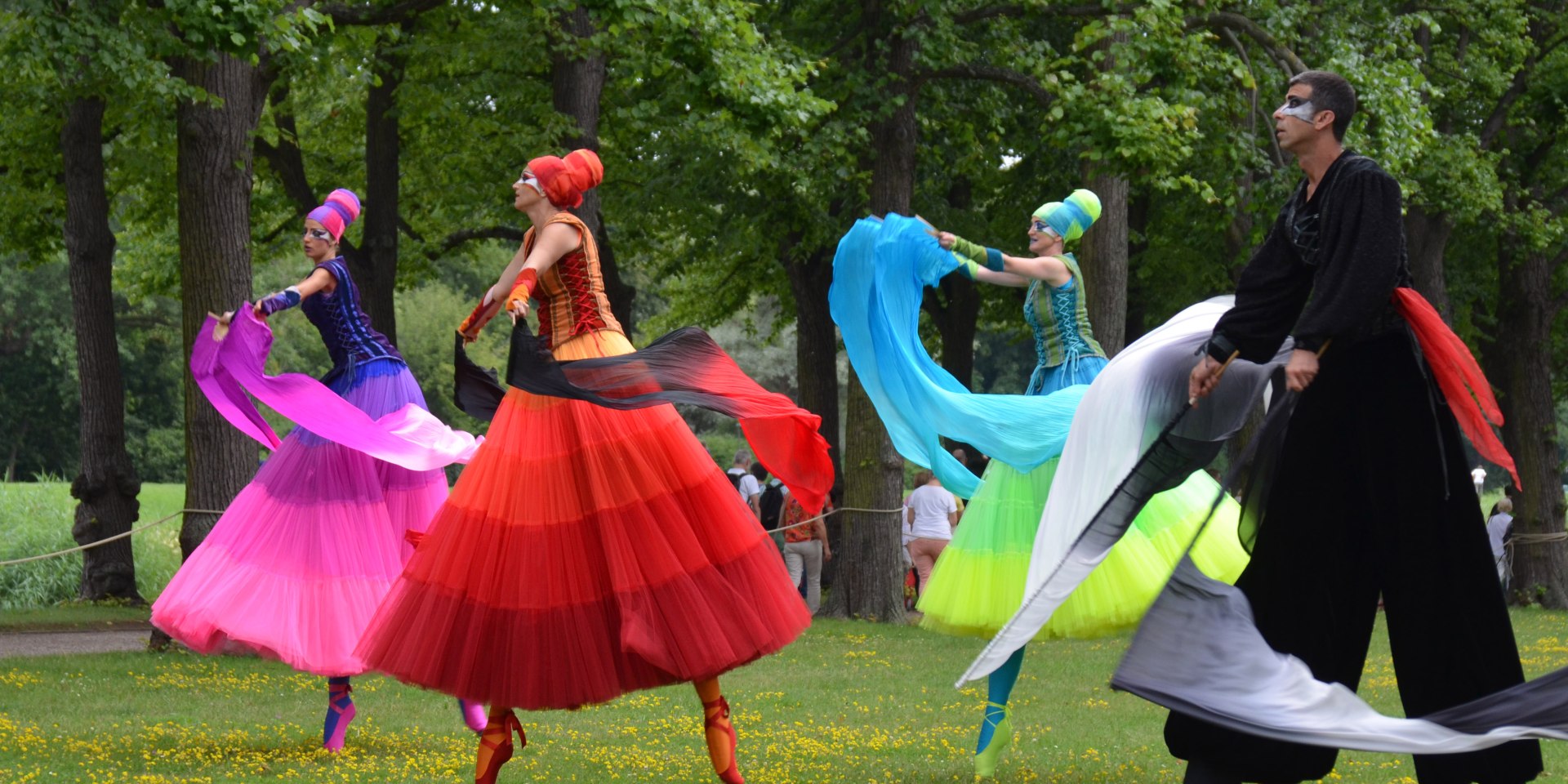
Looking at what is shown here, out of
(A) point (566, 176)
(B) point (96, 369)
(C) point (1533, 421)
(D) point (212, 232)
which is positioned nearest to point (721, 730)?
(A) point (566, 176)

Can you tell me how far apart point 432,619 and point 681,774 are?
5.66 ft

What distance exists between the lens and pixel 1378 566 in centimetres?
511

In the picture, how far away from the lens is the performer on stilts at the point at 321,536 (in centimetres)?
758

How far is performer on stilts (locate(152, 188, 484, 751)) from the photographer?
7578mm

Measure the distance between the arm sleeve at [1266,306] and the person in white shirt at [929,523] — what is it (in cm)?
1284

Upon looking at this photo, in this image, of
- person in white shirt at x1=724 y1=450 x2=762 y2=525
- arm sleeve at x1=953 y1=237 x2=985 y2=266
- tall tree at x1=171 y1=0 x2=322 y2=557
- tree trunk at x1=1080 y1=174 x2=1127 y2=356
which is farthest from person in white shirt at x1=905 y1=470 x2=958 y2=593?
arm sleeve at x1=953 y1=237 x2=985 y2=266

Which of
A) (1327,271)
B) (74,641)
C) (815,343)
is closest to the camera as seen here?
(1327,271)

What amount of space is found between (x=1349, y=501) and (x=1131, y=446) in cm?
71

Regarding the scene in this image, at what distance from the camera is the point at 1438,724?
15.5 feet

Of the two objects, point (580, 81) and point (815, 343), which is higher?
point (580, 81)

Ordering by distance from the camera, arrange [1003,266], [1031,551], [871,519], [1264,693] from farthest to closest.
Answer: [871,519], [1003,266], [1031,551], [1264,693]

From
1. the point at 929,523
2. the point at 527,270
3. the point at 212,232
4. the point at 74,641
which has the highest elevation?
the point at 212,232

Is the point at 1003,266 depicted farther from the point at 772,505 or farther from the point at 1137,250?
the point at 1137,250

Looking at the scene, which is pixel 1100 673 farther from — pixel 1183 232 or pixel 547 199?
pixel 1183 232
